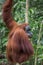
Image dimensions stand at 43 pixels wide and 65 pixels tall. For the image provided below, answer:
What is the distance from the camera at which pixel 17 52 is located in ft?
9.67

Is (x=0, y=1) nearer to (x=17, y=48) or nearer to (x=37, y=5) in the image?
(x=37, y=5)

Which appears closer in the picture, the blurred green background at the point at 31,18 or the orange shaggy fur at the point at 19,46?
the orange shaggy fur at the point at 19,46

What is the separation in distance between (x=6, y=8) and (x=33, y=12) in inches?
26.4

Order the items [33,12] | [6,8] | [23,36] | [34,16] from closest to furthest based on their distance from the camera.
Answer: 1. [23,36]
2. [6,8]
3. [33,12]
4. [34,16]

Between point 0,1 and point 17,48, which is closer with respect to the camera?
point 17,48

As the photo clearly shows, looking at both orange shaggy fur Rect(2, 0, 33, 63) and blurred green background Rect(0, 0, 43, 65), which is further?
blurred green background Rect(0, 0, 43, 65)

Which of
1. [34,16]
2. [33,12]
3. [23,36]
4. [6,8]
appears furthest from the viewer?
[34,16]

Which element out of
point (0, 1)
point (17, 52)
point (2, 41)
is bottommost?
point (2, 41)

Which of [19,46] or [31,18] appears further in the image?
[31,18]

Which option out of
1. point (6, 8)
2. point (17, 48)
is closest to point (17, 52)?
point (17, 48)

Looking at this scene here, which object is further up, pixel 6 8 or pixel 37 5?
pixel 6 8

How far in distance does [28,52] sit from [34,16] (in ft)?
3.88

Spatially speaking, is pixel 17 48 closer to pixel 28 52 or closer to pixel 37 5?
pixel 28 52

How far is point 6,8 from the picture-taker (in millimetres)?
3150
